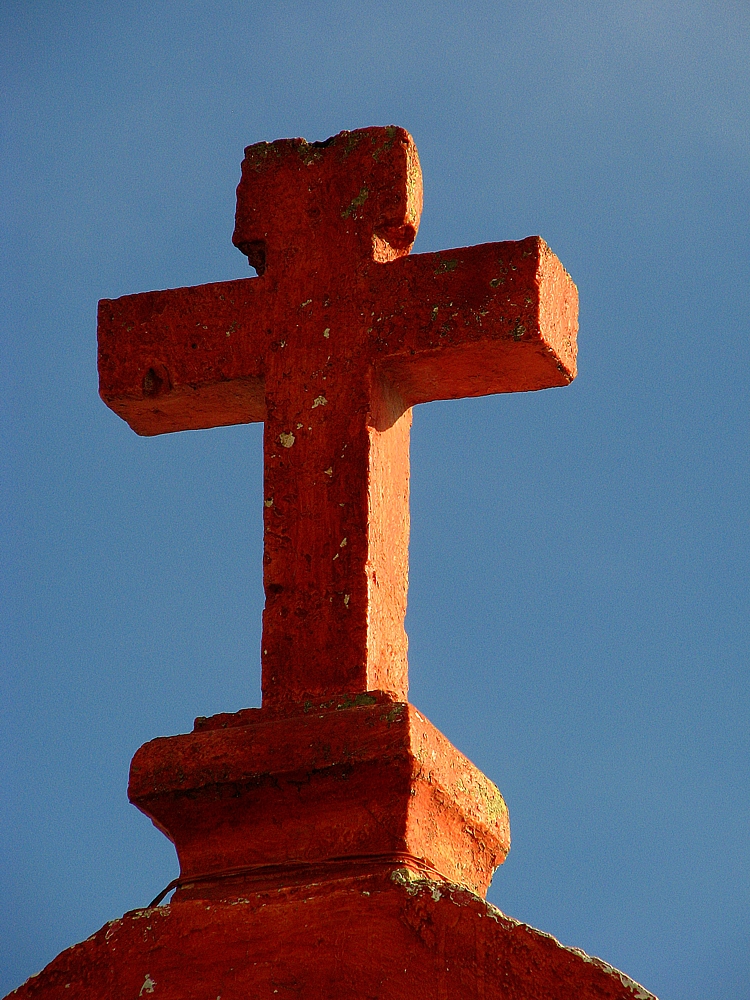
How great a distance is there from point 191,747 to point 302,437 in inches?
29.5

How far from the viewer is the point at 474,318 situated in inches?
152

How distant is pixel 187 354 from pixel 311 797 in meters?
1.20

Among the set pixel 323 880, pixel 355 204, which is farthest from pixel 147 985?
pixel 355 204

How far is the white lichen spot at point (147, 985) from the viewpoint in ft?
10.8

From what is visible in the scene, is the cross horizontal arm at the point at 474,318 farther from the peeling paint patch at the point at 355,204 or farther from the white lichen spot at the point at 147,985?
the white lichen spot at the point at 147,985

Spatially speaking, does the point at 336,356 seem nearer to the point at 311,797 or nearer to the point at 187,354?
the point at 187,354

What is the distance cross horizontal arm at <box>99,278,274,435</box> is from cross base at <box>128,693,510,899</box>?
2.88 feet

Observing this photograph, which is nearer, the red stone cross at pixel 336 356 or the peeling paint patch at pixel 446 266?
the red stone cross at pixel 336 356

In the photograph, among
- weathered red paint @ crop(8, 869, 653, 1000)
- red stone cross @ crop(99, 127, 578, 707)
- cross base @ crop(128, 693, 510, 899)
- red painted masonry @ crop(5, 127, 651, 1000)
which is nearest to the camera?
weathered red paint @ crop(8, 869, 653, 1000)

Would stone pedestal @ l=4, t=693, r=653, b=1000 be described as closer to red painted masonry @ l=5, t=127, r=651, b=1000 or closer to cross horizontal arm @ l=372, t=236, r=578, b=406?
red painted masonry @ l=5, t=127, r=651, b=1000

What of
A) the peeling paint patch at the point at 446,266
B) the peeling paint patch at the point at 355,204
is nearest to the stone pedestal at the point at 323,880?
the peeling paint patch at the point at 446,266

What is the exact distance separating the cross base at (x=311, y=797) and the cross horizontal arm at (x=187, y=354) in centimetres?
88

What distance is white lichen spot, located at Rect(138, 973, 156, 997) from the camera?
10.8 feet

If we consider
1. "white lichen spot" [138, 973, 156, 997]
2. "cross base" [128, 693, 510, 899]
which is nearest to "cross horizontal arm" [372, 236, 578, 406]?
"cross base" [128, 693, 510, 899]
